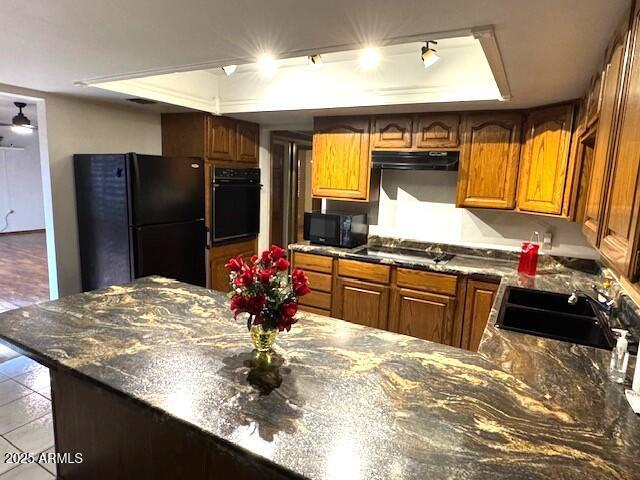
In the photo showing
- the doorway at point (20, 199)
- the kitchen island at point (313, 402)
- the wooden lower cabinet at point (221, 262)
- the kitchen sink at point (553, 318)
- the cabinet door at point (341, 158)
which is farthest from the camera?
the doorway at point (20, 199)

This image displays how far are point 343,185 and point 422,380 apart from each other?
2.57m

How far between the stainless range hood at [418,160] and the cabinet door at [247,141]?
1.52m

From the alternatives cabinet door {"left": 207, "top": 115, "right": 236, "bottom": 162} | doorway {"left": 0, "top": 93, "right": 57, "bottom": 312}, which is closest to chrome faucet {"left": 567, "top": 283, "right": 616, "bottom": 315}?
cabinet door {"left": 207, "top": 115, "right": 236, "bottom": 162}

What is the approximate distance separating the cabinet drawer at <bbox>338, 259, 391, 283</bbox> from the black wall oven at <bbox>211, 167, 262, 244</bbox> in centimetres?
133

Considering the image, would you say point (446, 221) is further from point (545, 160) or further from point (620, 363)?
point (620, 363)

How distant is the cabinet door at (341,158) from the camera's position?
354 centimetres

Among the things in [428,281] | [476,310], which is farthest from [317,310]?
[476,310]

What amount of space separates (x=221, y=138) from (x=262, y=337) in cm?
300

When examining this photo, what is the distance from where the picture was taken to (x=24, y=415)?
2.41 metres

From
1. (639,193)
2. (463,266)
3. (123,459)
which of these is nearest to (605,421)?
(639,193)

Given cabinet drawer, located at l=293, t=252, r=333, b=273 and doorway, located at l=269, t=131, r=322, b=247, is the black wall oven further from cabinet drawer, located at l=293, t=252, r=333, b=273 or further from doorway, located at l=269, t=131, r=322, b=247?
cabinet drawer, located at l=293, t=252, r=333, b=273

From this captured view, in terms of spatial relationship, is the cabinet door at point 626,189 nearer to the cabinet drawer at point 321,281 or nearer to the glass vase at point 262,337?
the glass vase at point 262,337

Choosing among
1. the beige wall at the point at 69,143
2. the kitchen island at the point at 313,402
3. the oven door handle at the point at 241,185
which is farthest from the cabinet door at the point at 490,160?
the beige wall at the point at 69,143

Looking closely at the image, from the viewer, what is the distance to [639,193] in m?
0.97
